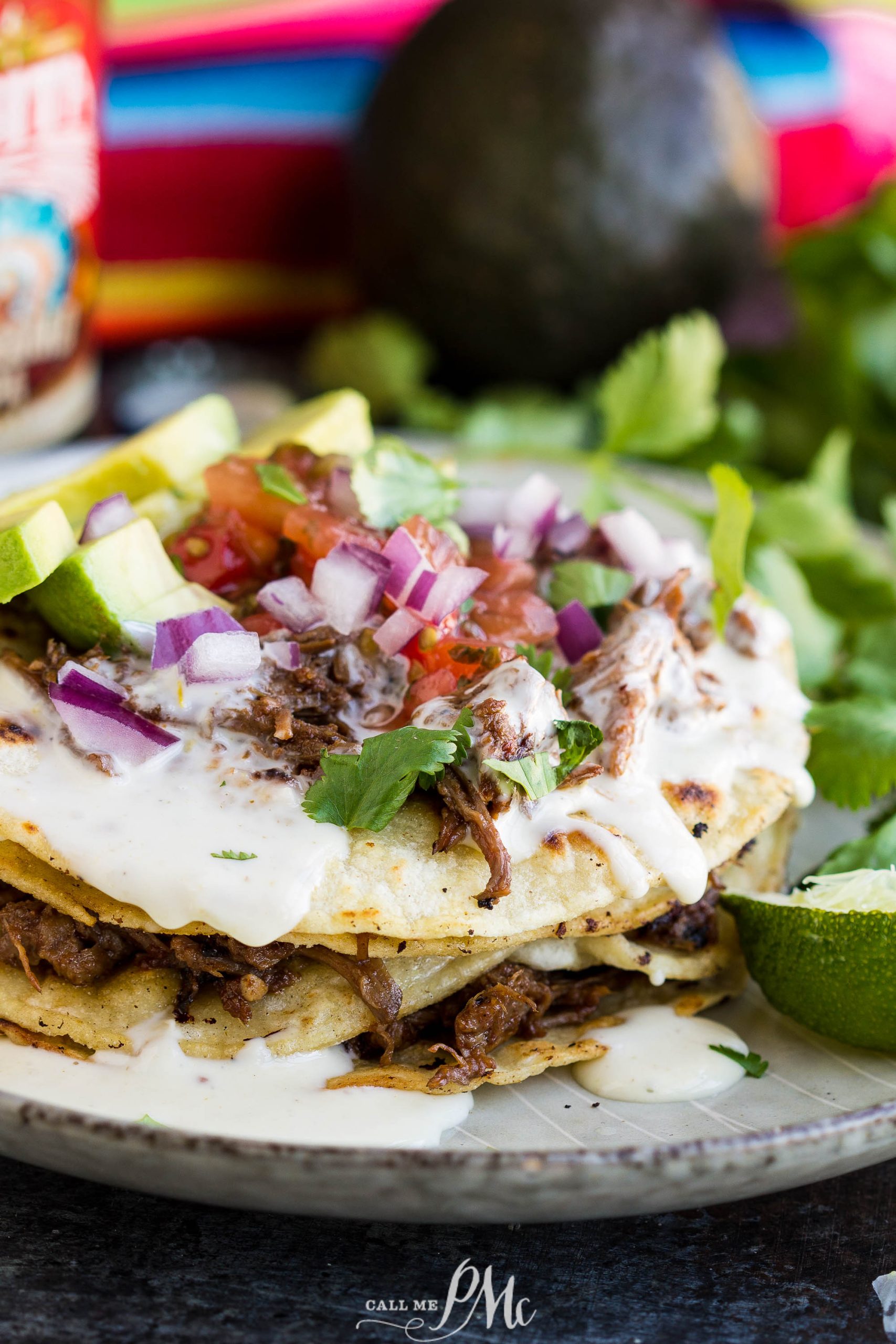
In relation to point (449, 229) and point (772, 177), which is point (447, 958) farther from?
point (772, 177)

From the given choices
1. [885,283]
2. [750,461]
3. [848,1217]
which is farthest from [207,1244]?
[885,283]

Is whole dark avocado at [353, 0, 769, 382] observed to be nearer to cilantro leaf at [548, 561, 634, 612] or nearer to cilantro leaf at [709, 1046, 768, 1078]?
cilantro leaf at [548, 561, 634, 612]

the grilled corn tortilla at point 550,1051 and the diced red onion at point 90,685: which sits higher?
the diced red onion at point 90,685

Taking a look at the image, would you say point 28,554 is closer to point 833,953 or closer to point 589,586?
point 589,586

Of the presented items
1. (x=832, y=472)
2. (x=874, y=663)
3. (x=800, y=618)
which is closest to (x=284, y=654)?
(x=800, y=618)

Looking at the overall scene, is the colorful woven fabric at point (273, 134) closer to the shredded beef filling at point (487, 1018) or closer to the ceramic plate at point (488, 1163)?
the shredded beef filling at point (487, 1018)

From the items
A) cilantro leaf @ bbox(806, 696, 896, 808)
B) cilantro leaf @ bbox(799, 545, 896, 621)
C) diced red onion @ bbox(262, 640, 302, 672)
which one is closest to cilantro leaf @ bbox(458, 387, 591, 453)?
cilantro leaf @ bbox(799, 545, 896, 621)

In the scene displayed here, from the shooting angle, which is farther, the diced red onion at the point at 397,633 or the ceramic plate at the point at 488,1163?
the diced red onion at the point at 397,633

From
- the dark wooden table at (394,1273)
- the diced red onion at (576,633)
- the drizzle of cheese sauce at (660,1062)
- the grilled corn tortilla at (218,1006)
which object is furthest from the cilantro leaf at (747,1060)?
the diced red onion at (576,633)
